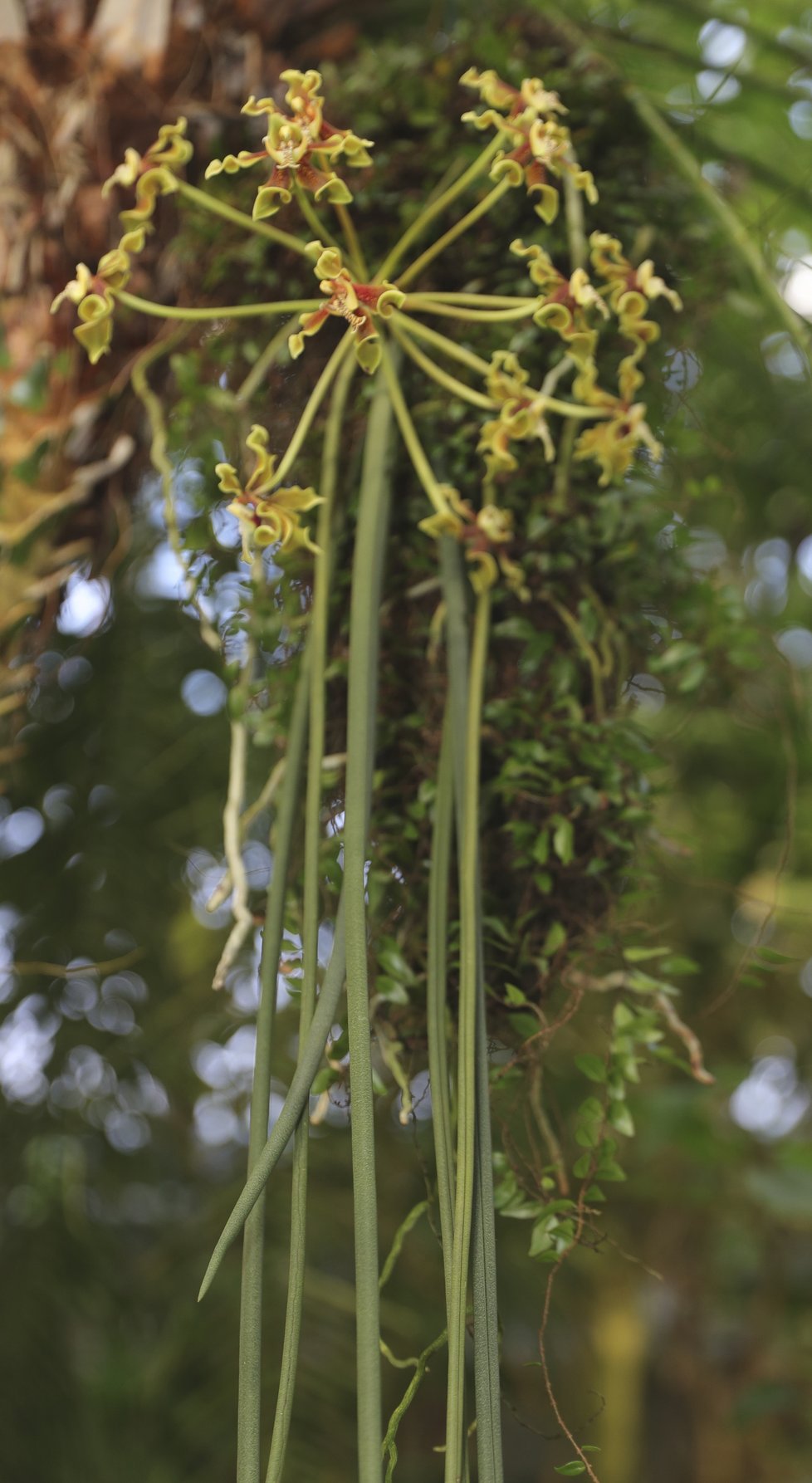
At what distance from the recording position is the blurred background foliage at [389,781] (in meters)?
0.55

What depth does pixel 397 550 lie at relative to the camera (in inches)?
20.2

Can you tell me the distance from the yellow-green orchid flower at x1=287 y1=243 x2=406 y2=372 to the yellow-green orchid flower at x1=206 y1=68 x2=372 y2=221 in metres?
0.05

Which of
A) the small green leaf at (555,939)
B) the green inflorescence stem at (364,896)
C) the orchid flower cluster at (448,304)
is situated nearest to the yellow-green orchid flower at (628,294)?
the orchid flower cluster at (448,304)

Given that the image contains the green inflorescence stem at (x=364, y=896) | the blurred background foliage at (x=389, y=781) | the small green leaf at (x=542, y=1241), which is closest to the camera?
the green inflorescence stem at (x=364, y=896)

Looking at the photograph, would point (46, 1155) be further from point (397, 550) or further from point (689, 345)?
point (689, 345)

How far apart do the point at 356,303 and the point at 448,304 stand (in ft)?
0.59

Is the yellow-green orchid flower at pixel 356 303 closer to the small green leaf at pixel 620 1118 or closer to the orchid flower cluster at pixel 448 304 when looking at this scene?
the orchid flower cluster at pixel 448 304

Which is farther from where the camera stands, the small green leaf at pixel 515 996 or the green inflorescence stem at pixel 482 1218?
the small green leaf at pixel 515 996

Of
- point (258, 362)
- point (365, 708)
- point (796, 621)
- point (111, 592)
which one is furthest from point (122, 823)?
point (796, 621)

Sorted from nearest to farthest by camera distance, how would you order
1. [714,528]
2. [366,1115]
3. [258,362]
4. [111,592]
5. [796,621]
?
[366,1115] → [258,362] → [111,592] → [714,528] → [796,621]

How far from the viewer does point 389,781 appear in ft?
1.61

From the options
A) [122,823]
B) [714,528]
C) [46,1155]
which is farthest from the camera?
[714,528]

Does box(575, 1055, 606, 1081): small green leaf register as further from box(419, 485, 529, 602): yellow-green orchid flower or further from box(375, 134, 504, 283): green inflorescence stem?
box(375, 134, 504, 283): green inflorescence stem

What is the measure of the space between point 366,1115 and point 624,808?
0.71ft
